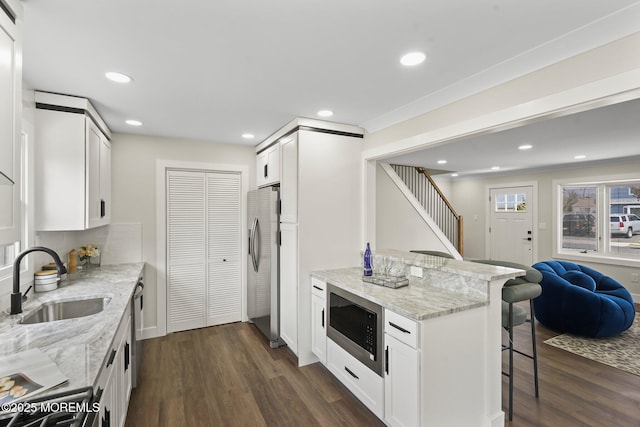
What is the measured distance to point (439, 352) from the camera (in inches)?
75.4

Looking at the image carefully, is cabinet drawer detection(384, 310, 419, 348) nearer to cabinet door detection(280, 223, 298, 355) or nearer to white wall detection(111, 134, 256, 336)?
cabinet door detection(280, 223, 298, 355)

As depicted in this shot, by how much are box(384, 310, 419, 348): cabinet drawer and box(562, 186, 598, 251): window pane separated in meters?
5.62

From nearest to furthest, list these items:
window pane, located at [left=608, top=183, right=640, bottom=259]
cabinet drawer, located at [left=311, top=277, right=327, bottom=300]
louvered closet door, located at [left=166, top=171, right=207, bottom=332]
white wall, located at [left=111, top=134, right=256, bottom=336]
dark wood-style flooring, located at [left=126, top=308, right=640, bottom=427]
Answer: dark wood-style flooring, located at [left=126, top=308, right=640, bottom=427] → cabinet drawer, located at [left=311, top=277, right=327, bottom=300] → white wall, located at [left=111, top=134, right=256, bottom=336] → louvered closet door, located at [left=166, top=171, right=207, bottom=332] → window pane, located at [left=608, top=183, right=640, bottom=259]

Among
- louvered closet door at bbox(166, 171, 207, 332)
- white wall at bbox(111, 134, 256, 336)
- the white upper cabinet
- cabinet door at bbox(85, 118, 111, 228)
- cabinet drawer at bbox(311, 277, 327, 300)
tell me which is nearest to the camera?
the white upper cabinet

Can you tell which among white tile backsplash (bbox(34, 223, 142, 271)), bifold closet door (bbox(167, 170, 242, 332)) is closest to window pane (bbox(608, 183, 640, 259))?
bifold closet door (bbox(167, 170, 242, 332))

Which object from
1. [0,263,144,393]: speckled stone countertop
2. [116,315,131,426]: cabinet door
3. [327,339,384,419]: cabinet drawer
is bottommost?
[327,339,384,419]: cabinet drawer

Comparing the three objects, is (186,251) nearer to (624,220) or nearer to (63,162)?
(63,162)

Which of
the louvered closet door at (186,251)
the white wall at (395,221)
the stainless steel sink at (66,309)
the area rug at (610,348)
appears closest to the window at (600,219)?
the area rug at (610,348)

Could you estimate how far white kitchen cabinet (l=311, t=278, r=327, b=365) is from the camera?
2922mm

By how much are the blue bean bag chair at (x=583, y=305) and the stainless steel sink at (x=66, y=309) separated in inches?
189

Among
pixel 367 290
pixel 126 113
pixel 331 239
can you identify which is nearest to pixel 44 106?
pixel 126 113

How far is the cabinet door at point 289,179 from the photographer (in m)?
3.14

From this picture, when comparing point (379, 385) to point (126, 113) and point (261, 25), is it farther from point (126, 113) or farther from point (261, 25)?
point (126, 113)

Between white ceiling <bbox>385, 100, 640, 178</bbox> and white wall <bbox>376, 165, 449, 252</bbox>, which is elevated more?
white ceiling <bbox>385, 100, 640, 178</bbox>
